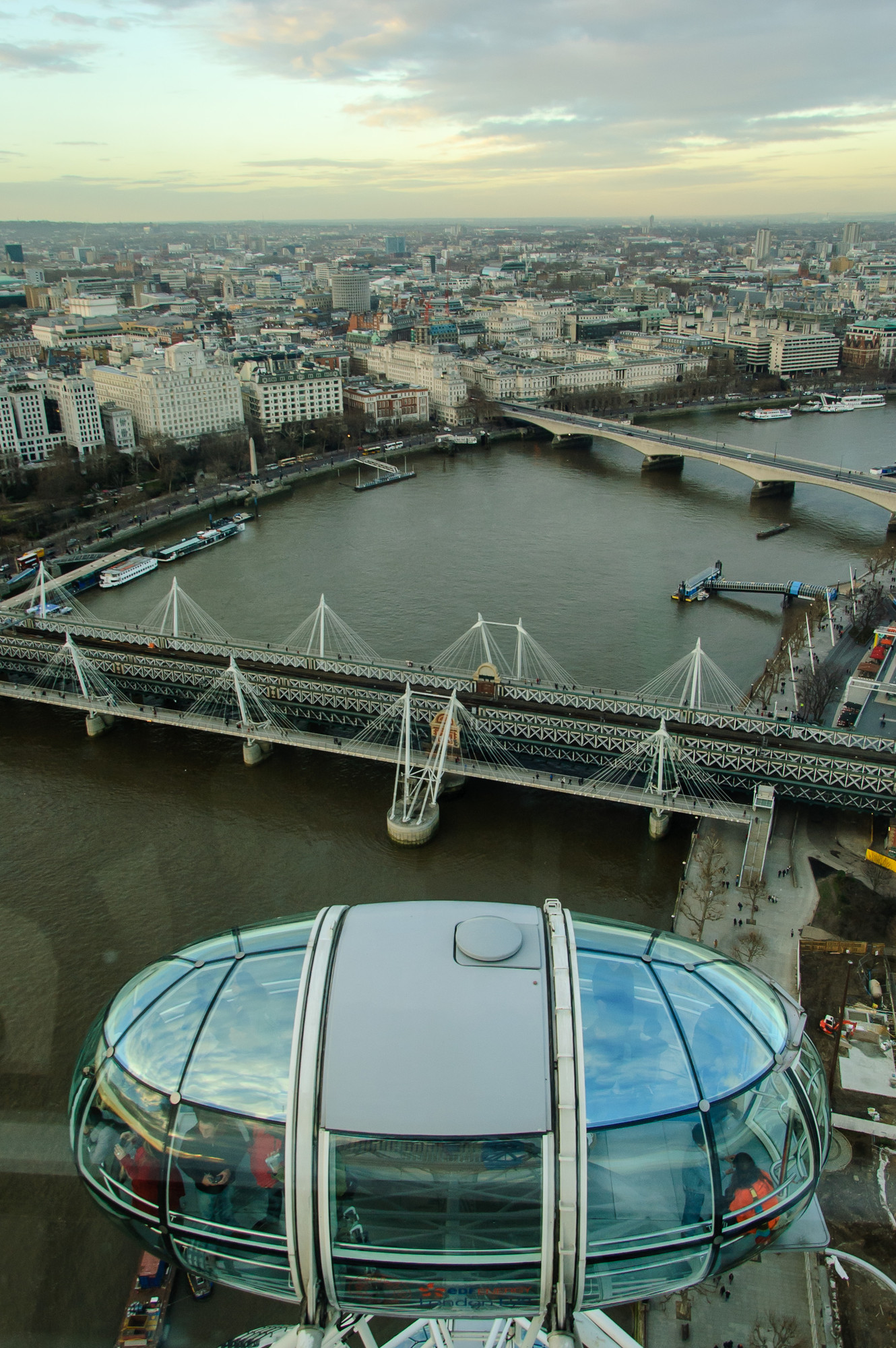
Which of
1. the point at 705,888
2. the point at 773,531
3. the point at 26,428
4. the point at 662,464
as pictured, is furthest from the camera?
the point at 662,464

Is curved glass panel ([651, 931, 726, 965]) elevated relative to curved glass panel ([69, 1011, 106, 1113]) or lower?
elevated

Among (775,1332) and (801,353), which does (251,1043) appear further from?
(801,353)

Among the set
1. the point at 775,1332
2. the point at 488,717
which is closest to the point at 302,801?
the point at 488,717

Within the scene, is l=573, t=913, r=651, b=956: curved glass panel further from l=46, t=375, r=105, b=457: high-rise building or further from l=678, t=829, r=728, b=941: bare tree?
l=46, t=375, r=105, b=457: high-rise building

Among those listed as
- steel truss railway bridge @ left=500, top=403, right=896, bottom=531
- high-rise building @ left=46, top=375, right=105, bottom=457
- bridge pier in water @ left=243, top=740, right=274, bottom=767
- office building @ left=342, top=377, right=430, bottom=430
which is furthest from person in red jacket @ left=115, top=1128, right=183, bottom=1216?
office building @ left=342, top=377, right=430, bottom=430

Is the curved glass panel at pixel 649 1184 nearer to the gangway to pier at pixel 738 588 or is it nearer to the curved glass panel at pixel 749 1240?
the curved glass panel at pixel 749 1240
